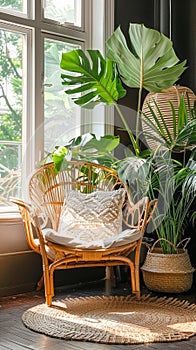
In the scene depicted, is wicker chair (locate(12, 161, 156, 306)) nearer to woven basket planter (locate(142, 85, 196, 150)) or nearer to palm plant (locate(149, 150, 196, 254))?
palm plant (locate(149, 150, 196, 254))

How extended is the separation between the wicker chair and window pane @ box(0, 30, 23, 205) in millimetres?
247

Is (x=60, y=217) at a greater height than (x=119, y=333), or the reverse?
(x=60, y=217)

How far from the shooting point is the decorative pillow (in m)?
3.45

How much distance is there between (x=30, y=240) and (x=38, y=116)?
0.97 meters

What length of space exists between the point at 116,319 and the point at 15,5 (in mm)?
2344

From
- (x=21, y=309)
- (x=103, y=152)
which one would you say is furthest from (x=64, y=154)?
(x=21, y=309)

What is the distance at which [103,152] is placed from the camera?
12.1ft

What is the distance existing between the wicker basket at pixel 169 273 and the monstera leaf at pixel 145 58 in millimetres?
1205

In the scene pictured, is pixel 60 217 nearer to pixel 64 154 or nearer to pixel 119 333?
pixel 64 154

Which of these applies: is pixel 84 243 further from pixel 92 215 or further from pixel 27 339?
pixel 27 339

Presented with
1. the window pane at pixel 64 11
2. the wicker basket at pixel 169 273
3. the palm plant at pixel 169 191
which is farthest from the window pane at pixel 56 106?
the wicker basket at pixel 169 273

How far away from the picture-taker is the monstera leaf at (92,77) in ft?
11.8

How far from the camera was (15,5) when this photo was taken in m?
3.74

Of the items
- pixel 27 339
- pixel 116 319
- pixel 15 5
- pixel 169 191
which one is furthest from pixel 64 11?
pixel 27 339
